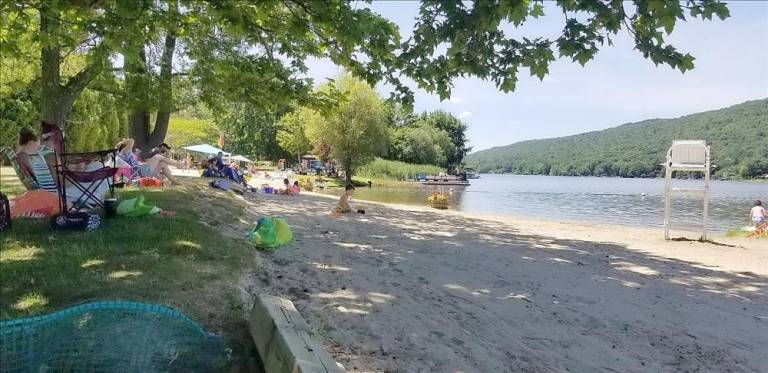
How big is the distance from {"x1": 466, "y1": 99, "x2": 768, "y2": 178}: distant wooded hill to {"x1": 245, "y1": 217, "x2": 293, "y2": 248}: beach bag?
3090 inches

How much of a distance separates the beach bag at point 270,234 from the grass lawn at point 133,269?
469 mm

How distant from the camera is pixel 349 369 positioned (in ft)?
11.7

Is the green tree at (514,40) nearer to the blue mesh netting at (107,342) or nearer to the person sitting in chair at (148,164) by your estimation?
the blue mesh netting at (107,342)

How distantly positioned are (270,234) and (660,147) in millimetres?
134567

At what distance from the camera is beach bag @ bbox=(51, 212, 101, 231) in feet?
20.0

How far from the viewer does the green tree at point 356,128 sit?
38844mm

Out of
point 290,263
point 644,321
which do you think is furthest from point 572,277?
point 290,263

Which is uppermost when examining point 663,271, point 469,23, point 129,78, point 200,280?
point 129,78

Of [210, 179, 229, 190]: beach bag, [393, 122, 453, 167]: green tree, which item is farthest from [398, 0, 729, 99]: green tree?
[393, 122, 453, 167]: green tree

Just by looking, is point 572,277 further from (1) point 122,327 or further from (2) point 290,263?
(1) point 122,327

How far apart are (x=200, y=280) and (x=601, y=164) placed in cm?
15218

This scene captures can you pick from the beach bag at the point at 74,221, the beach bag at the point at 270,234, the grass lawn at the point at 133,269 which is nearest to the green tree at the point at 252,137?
the beach bag at the point at 270,234

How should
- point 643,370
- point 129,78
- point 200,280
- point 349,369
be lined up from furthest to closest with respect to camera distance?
1. point 129,78
2. point 200,280
3. point 643,370
4. point 349,369

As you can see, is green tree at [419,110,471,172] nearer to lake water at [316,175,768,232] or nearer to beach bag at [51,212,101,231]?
lake water at [316,175,768,232]
